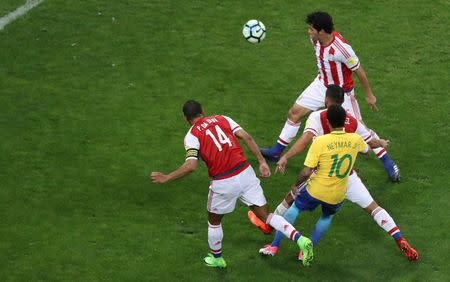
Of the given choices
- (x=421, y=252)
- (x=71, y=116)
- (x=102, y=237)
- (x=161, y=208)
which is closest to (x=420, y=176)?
(x=421, y=252)

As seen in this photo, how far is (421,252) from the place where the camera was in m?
7.91

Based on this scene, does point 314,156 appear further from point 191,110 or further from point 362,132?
point 191,110

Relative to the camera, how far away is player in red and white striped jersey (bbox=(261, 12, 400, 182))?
29.3 ft

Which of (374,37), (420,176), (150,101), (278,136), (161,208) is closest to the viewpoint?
(161,208)

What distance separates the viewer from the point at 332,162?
7105 millimetres

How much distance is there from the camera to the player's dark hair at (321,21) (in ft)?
28.8

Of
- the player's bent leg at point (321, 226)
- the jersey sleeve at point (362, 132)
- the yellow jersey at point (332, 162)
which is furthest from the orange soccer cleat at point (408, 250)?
the jersey sleeve at point (362, 132)

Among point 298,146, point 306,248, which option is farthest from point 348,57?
point 306,248

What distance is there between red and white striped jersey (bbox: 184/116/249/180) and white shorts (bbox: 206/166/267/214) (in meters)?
0.07

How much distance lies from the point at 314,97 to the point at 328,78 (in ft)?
1.16

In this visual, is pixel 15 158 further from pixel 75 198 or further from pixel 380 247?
pixel 380 247

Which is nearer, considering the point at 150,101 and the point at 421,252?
the point at 421,252

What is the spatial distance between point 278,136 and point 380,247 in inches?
118

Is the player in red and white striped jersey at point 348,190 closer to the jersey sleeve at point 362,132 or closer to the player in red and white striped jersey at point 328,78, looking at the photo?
the jersey sleeve at point 362,132
